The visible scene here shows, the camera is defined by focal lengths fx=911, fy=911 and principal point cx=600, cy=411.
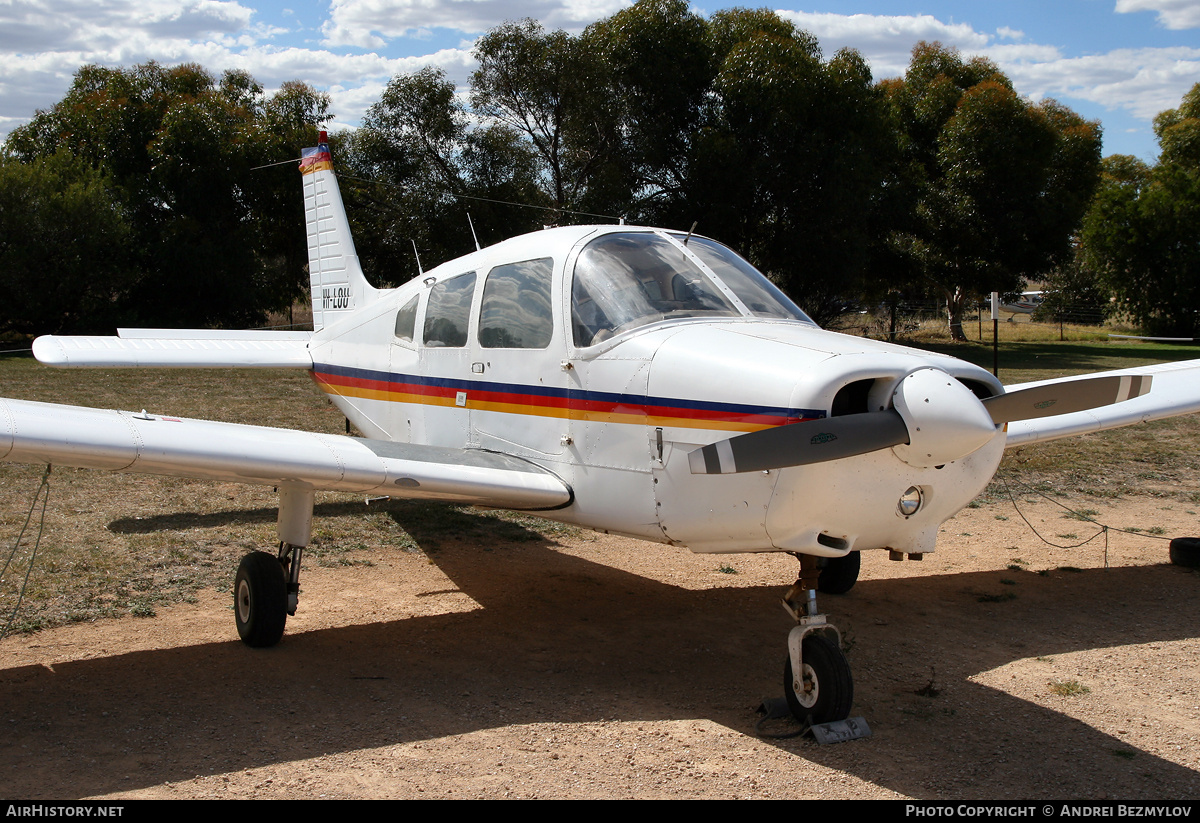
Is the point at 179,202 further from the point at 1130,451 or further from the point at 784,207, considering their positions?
the point at 1130,451

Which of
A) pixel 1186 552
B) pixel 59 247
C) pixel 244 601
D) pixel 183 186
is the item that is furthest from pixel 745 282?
pixel 183 186

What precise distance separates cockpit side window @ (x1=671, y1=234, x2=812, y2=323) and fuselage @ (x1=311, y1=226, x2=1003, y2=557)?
2 centimetres

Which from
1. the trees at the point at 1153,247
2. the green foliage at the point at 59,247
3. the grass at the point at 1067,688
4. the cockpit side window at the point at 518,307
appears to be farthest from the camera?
the trees at the point at 1153,247

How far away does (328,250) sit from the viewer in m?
9.95

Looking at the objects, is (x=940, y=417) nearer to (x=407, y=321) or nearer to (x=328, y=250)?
(x=407, y=321)

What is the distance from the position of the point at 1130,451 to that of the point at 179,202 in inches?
1190

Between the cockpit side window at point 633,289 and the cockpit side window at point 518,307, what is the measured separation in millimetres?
275

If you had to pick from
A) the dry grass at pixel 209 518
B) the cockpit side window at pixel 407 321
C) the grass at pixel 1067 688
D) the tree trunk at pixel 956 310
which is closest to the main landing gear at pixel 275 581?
the dry grass at pixel 209 518

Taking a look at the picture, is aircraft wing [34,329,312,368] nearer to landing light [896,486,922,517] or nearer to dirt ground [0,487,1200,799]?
dirt ground [0,487,1200,799]

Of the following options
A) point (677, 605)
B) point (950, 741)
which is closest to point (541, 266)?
point (677, 605)

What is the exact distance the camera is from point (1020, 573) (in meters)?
7.62

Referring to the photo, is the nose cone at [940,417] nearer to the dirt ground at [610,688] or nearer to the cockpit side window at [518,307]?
the dirt ground at [610,688]

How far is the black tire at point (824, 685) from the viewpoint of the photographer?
4430mm

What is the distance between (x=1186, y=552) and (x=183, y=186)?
3193cm
